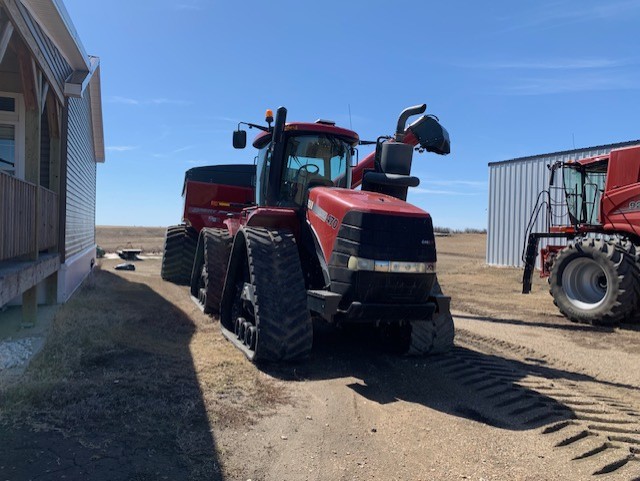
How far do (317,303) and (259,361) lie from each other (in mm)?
993

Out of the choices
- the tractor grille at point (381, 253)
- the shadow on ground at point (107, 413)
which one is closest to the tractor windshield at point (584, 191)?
the tractor grille at point (381, 253)

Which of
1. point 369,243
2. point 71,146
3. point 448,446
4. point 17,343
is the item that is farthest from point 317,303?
point 71,146

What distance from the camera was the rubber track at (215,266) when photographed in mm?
8258

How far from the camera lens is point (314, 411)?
459 cm

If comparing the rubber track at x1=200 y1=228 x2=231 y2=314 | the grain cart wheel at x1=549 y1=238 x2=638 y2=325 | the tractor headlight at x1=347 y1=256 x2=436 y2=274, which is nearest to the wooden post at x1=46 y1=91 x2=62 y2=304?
the rubber track at x1=200 y1=228 x2=231 y2=314

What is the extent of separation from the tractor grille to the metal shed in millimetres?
13874

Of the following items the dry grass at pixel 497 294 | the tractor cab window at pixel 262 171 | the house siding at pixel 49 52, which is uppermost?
the house siding at pixel 49 52

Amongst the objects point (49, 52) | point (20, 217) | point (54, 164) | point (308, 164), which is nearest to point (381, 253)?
point (308, 164)

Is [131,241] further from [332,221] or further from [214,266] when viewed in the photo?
[332,221]

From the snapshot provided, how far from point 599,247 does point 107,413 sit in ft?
28.8

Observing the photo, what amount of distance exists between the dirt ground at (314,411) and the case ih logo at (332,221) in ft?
5.18

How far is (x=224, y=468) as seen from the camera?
138 inches

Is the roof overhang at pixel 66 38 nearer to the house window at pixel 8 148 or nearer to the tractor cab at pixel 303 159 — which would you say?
the house window at pixel 8 148

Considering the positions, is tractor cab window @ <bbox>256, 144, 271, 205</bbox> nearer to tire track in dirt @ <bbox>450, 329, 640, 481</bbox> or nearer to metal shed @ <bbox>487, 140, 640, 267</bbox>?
tire track in dirt @ <bbox>450, 329, 640, 481</bbox>
